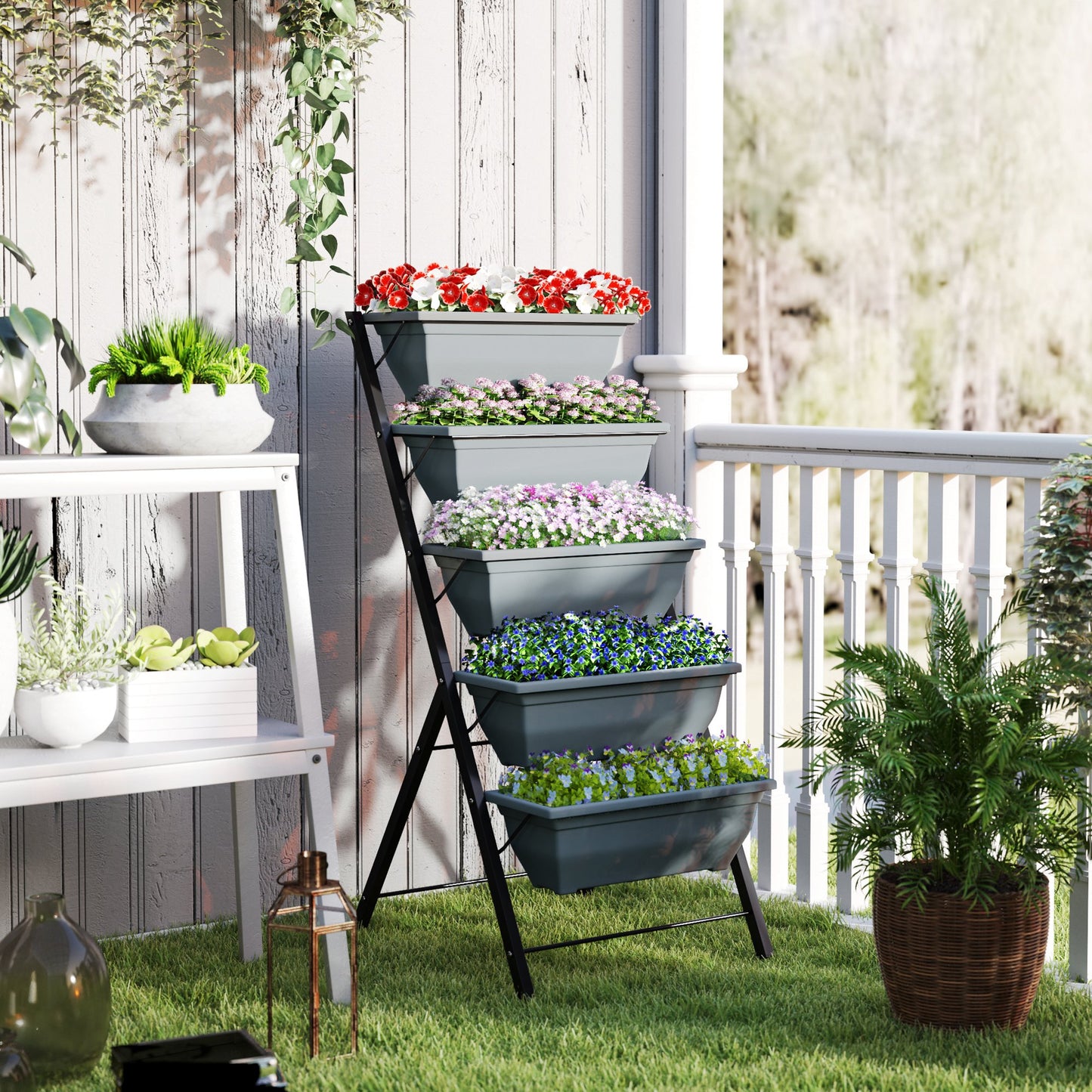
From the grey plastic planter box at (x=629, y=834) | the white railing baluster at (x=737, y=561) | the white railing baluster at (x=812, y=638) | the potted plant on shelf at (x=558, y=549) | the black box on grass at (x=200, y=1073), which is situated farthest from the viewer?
the white railing baluster at (x=737, y=561)

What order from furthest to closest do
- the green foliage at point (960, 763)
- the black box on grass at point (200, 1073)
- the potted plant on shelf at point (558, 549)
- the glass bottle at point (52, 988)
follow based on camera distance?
1. the potted plant on shelf at point (558, 549)
2. the green foliage at point (960, 763)
3. the glass bottle at point (52, 988)
4. the black box on grass at point (200, 1073)

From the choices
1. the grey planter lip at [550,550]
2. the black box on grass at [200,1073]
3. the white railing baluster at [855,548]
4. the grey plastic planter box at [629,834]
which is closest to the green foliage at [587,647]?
the grey planter lip at [550,550]

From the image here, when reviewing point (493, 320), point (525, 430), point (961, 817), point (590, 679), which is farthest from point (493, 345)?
point (961, 817)

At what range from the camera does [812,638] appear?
275 centimetres

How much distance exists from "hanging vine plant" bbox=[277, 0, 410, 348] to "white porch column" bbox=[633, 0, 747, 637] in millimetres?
625

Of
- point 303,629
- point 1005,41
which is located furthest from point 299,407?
point 1005,41

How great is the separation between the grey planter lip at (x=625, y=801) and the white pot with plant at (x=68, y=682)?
1.99 feet

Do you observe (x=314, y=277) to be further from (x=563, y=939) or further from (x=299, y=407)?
(x=563, y=939)

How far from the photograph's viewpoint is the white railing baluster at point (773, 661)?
9.30ft

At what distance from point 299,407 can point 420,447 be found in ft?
1.20

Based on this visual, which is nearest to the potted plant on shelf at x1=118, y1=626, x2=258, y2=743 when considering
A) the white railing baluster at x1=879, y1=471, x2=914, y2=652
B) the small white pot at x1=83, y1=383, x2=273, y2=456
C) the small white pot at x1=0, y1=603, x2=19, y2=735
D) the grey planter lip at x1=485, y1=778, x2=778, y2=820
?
the small white pot at x1=0, y1=603, x2=19, y2=735

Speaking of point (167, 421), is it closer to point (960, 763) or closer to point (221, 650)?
point (221, 650)

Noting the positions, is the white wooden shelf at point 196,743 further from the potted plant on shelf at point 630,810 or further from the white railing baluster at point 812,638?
the white railing baluster at point 812,638

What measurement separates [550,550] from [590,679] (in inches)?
8.6
